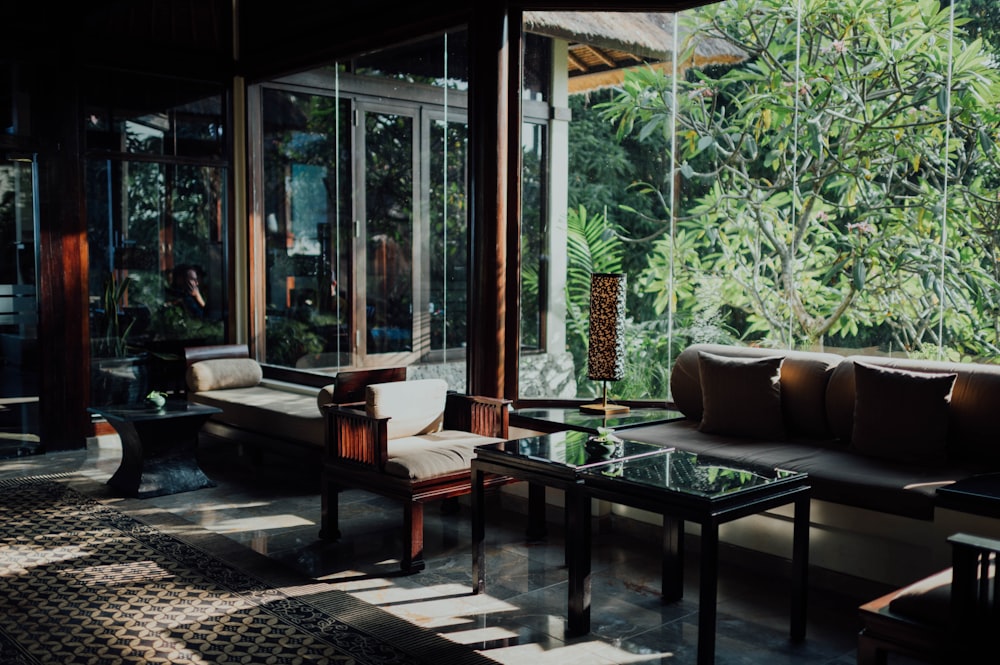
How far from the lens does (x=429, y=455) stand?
4.45 metres

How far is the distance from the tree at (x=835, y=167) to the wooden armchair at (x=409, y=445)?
4.50 feet

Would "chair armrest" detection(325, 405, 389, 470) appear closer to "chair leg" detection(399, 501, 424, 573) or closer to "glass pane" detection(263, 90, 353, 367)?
"chair leg" detection(399, 501, 424, 573)

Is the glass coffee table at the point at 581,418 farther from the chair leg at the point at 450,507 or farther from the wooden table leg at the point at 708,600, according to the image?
the wooden table leg at the point at 708,600

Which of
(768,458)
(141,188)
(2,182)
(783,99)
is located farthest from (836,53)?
(2,182)

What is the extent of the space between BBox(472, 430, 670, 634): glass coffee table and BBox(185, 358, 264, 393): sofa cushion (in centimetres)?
356

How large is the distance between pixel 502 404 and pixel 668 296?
3.97 ft

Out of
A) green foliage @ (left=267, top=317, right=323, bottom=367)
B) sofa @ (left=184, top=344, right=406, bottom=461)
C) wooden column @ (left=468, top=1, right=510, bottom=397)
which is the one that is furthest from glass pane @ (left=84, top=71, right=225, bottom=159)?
wooden column @ (left=468, top=1, right=510, bottom=397)

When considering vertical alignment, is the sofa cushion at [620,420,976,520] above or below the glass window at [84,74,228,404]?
below

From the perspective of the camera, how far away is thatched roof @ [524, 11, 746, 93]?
5164 mm

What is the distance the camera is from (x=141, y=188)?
7309 mm

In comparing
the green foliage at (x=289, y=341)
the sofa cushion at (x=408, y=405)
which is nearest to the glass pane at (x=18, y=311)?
the green foliage at (x=289, y=341)

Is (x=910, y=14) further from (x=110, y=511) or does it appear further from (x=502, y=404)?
(x=110, y=511)

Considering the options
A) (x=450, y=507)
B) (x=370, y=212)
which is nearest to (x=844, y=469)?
(x=450, y=507)

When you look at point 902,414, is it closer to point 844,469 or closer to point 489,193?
point 844,469
